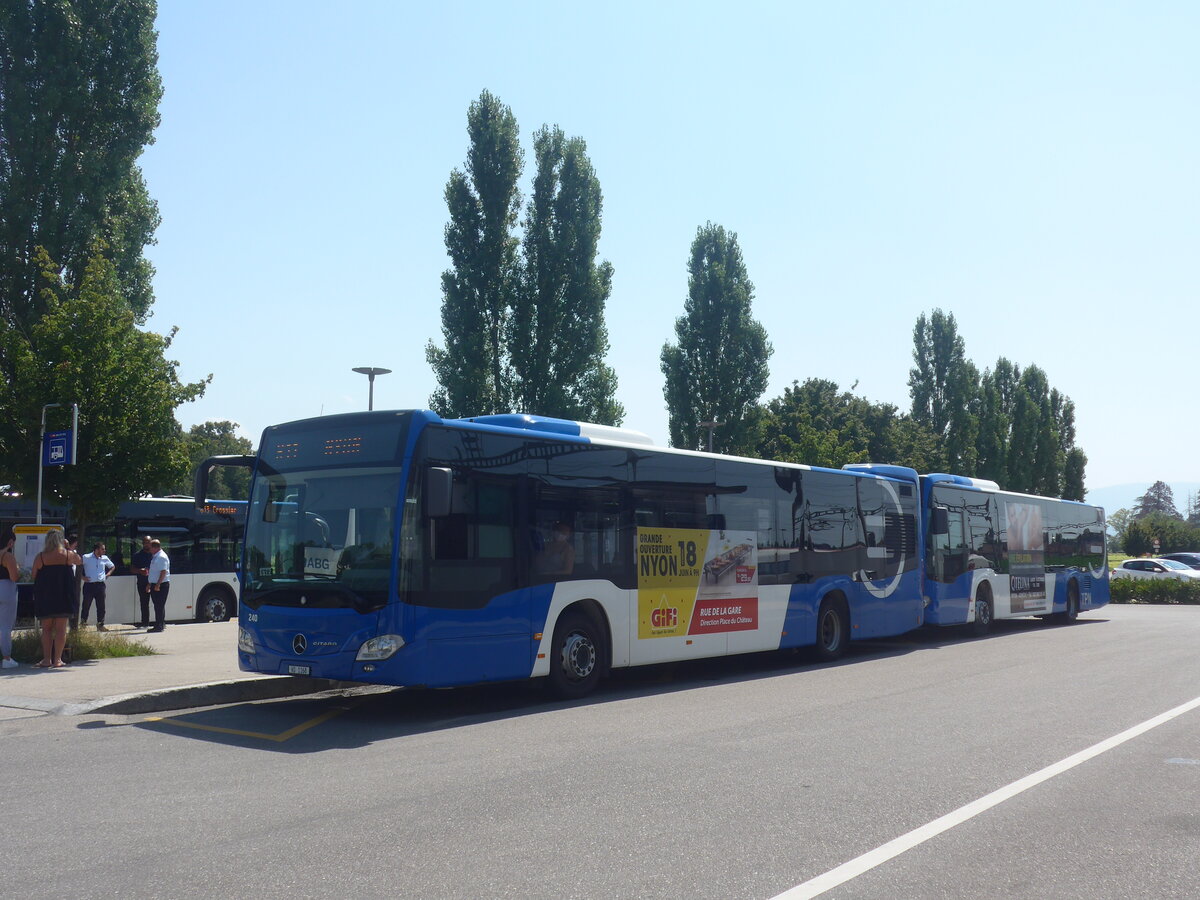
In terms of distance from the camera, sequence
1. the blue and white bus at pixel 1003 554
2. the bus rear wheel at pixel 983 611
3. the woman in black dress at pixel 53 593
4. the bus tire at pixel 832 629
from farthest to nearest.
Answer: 1. the bus rear wheel at pixel 983 611
2. the blue and white bus at pixel 1003 554
3. the bus tire at pixel 832 629
4. the woman in black dress at pixel 53 593

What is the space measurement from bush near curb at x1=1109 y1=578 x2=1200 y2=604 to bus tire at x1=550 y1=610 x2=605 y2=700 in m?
33.3

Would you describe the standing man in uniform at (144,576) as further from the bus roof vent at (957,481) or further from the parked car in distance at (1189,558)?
the parked car in distance at (1189,558)

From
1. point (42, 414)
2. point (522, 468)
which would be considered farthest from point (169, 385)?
point (522, 468)

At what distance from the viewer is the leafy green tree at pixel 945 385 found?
67.8 meters

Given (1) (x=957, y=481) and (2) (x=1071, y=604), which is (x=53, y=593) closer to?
(1) (x=957, y=481)

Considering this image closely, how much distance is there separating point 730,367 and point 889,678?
108 ft

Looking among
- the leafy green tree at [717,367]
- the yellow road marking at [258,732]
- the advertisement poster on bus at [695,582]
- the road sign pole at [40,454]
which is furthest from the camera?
the leafy green tree at [717,367]

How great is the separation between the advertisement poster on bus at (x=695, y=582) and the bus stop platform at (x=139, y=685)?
405 centimetres

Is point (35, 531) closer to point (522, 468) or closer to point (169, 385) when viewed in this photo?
point (169, 385)

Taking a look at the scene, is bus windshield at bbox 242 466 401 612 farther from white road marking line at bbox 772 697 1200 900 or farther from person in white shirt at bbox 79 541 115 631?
person in white shirt at bbox 79 541 115 631

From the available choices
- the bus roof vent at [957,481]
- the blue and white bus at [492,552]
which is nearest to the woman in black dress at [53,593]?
the blue and white bus at [492,552]

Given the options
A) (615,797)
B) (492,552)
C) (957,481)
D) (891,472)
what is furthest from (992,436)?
(615,797)

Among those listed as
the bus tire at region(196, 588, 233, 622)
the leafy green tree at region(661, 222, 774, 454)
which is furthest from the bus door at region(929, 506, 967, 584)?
the leafy green tree at region(661, 222, 774, 454)

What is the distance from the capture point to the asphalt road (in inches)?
217
